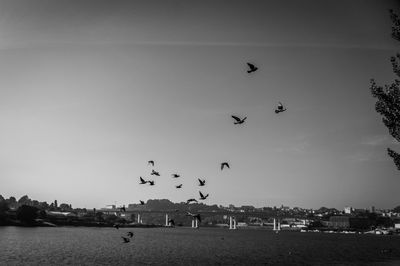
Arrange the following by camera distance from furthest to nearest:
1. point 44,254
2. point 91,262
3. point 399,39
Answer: point 44,254 < point 91,262 < point 399,39

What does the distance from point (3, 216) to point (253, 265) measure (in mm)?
151566

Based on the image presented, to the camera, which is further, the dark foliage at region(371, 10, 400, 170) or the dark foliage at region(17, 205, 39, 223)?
the dark foliage at region(17, 205, 39, 223)

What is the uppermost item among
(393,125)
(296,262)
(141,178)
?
(393,125)

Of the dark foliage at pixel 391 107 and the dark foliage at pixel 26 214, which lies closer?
the dark foliage at pixel 391 107

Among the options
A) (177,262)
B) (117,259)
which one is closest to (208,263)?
(177,262)

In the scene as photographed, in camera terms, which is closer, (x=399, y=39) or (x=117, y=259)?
(x=399, y=39)

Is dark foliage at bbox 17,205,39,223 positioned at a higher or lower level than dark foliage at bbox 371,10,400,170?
lower

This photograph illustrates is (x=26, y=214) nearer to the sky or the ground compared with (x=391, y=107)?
nearer to the ground

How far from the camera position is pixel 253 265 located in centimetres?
5841

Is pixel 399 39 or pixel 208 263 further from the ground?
pixel 399 39

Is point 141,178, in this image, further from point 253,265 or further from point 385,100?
point 253,265

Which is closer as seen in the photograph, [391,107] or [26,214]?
[391,107]

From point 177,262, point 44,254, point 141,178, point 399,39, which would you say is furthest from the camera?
point 44,254

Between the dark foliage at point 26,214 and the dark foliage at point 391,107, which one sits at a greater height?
the dark foliage at point 391,107
